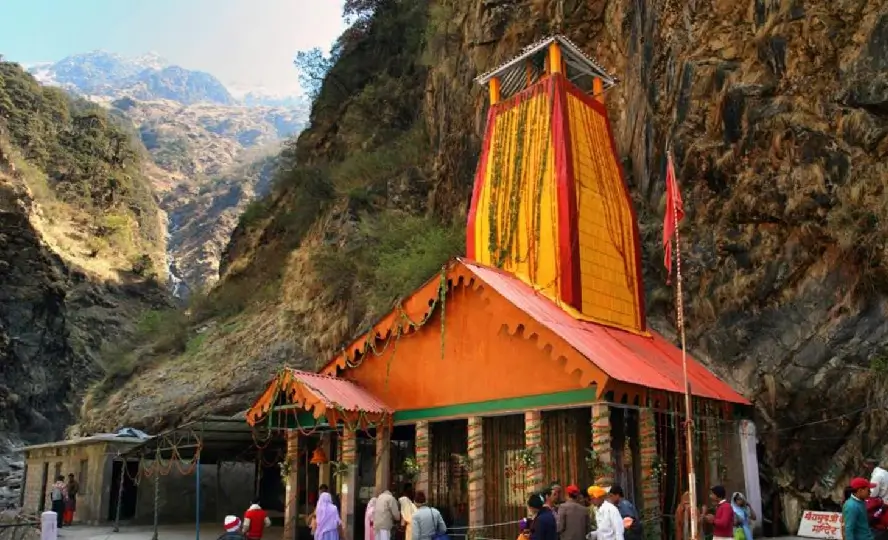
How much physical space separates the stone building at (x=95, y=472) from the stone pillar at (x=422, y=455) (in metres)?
10.3

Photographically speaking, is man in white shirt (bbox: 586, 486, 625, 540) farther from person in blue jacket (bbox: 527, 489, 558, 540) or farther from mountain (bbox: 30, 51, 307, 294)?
mountain (bbox: 30, 51, 307, 294)

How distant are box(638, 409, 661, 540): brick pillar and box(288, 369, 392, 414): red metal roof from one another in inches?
198

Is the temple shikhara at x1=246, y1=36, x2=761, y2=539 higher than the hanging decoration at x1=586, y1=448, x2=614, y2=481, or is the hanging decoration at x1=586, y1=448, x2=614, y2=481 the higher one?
the temple shikhara at x1=246, y1=36, x2=761, y2=539

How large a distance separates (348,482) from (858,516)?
31.3 feet

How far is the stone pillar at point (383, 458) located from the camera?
48.9 ft

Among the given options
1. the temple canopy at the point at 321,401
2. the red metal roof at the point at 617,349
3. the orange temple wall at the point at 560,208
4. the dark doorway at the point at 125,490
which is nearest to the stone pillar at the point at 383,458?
the temple canopy at the point at 321,401

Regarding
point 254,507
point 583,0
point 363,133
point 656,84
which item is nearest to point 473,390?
point 254,507

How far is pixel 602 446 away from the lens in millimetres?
11867

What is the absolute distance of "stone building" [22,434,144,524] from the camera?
2130cm

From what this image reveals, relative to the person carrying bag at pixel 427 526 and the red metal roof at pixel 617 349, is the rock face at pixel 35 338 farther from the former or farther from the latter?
the person carrying bag at pixel 427 526

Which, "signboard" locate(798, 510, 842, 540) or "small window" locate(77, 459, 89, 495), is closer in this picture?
"signboard" locate(798, 510, 842, 540)

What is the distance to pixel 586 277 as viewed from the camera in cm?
1557

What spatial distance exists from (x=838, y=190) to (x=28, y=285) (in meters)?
46.0

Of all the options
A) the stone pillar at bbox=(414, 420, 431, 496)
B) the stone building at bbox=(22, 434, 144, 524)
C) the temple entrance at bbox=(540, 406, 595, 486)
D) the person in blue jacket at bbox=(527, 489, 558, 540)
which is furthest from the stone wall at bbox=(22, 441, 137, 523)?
the person in blue jacket at bbox=(527, 489, 558, 540)
